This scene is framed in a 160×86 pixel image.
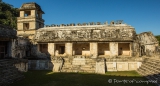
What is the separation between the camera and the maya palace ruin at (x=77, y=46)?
49.2 feet

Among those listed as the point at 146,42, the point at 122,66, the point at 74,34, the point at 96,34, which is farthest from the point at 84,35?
the point at 146,42

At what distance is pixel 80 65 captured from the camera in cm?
1573

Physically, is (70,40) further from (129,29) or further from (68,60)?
(129,29)

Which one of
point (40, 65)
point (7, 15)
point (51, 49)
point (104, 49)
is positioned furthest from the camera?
point (7, 15)

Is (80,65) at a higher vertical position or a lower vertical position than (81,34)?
lower

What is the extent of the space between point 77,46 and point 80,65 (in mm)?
6143

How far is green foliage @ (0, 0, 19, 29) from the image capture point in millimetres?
32881

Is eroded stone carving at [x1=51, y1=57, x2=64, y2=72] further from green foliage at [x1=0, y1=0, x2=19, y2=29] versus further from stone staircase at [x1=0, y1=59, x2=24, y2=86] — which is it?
green foliage at [x1=0, y1=0, x2=19, y2=29]

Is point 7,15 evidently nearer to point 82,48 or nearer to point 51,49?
point 51,49

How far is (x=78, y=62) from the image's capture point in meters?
16.2

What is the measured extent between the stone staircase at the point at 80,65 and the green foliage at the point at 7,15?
79.1 ft

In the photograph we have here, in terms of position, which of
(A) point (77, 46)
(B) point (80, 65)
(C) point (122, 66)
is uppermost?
(A) point (77, 46)

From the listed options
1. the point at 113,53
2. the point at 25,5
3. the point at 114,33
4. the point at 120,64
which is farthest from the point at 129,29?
the point at 25,5

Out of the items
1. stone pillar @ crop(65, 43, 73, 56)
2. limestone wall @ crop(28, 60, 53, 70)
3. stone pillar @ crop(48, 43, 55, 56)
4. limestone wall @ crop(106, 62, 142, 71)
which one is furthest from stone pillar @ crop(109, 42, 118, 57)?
stone pillar @ crop(48, 43, 55, 56)
